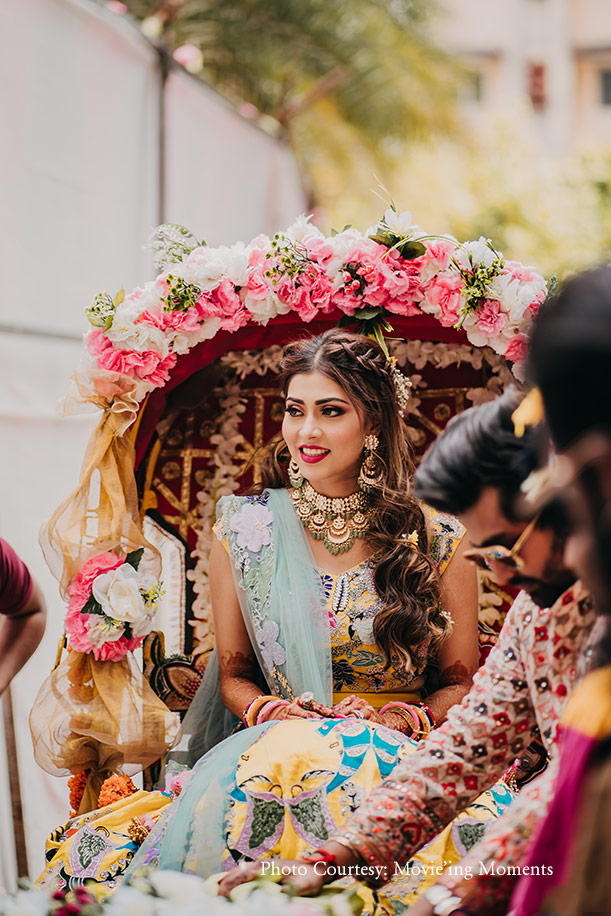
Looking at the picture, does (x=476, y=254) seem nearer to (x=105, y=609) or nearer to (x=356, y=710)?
(x=356, y=710)

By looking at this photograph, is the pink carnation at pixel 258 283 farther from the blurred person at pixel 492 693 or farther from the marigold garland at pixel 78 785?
the marigold garland at pixel 78 785

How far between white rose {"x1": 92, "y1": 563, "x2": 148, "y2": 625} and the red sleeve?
18.0 inches

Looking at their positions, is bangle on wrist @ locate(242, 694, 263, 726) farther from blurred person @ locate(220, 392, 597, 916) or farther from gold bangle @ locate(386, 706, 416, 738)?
blurred person @ locate(220, 392, 597, 916)

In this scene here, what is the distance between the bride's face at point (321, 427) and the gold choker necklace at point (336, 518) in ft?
0.33

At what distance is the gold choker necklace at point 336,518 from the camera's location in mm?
3270

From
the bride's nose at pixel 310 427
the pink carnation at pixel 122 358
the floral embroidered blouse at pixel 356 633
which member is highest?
the pink carnation at pixel 122 358

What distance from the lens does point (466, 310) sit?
3244 millimetres

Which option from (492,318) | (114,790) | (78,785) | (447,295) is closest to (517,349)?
(492,318)

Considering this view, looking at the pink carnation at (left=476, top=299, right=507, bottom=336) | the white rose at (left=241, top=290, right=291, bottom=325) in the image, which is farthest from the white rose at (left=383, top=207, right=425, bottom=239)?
the white rose at (left=241, top=290, right=291, bottom=325)

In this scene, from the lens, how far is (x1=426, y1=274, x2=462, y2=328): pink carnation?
3244 mm

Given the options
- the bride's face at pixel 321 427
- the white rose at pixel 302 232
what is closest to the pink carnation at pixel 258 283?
the white rose at pixel 302 232

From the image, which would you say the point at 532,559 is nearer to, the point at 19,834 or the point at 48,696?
the point at 48,696

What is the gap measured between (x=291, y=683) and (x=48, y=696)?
2.63ft

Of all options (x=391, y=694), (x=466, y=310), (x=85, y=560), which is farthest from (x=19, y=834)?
(x=466, y=310)
